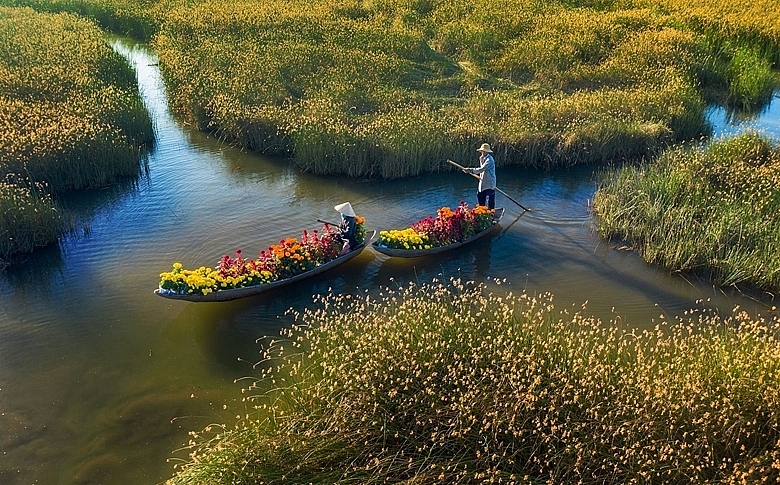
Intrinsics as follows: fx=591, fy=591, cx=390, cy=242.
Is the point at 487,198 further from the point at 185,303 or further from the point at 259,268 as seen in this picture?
the point at 185,303

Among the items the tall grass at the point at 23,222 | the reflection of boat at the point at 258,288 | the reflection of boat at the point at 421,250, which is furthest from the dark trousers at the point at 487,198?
the tall grass at the point at 23,222

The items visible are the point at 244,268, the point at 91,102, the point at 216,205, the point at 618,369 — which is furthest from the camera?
the point at 91,102

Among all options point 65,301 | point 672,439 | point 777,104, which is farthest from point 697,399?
point 777,104

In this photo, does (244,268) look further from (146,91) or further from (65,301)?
(146,91)

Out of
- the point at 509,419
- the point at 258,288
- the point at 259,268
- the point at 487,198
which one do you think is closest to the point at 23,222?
the point at 259,268

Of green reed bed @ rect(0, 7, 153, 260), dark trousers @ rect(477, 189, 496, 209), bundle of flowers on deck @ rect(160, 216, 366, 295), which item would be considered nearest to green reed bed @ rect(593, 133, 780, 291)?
dark trousers @ rect(477, 189, 496, 209)

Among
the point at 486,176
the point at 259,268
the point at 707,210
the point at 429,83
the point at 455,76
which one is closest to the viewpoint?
the point at 259,268

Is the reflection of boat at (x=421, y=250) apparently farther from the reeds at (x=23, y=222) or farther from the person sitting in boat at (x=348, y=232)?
the reeds at (x=23, y=222)
